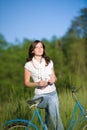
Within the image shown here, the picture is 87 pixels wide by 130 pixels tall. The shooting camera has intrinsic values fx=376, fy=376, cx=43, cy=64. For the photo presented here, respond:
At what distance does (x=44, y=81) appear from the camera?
352 centimetres

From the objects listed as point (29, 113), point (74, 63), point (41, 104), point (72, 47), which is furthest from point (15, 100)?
point (72, 47)

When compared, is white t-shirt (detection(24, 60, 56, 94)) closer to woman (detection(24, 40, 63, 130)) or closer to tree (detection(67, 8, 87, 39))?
woman (detection(24, 40, 63, 130))

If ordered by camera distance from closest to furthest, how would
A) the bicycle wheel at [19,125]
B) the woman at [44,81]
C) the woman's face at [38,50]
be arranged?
the bicycle wheel at [19,125]
the woman at [44,81]
the woman's face at [38,50]

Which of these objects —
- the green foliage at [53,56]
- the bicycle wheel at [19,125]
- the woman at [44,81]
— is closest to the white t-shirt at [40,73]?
the woman at [44,81]

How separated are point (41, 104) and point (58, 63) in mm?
33483

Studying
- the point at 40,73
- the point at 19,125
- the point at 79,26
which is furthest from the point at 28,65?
the point at 79,26

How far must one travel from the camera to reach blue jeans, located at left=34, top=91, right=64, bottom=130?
357 cm

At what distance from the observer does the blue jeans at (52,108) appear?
3.57 metres

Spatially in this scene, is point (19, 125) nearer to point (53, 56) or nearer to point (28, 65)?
point (28, 65)

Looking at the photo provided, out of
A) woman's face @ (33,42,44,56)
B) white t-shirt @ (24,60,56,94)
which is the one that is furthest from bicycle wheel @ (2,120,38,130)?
woman's face @ (33,42,44,56)

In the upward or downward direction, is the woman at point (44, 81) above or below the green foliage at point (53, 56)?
below

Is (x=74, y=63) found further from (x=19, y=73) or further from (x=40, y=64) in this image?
(x=40, y=64)

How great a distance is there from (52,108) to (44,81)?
0.28m

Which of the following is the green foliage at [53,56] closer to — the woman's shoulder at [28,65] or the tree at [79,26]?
the tree at [79,26]
